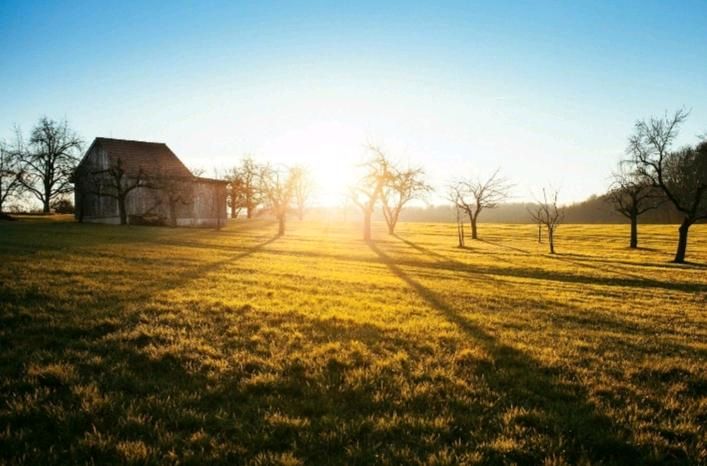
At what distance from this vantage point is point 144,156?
52406mm

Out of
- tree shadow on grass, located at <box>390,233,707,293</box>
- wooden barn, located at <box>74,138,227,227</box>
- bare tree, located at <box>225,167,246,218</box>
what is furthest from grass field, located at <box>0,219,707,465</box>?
bare tree, located at <box>225,167,246,218</box>

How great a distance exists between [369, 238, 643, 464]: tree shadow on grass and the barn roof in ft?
163

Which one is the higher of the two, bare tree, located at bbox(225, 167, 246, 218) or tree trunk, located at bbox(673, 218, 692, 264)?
bare tree, located at bbox(225, 167, 246, 218)

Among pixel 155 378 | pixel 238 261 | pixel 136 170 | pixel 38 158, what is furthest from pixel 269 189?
pixel 155 378

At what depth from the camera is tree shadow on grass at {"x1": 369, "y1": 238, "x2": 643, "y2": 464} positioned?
4.81 m

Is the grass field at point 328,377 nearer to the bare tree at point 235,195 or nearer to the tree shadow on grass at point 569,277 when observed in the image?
the tree shadow on grass at point 569,277

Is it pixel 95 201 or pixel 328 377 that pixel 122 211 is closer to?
pixel 95 201

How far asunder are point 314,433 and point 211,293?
8263 mm

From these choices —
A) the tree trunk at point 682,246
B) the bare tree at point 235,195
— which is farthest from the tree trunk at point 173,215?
the tree trunk at point 682,246

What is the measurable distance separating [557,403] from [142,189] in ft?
168

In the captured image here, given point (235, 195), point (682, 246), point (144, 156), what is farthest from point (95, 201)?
point (682, 246)

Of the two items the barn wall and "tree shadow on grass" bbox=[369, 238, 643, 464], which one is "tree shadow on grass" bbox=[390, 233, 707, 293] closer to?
"tree shadow on grass" bbox=[369, 238, 643, 464]

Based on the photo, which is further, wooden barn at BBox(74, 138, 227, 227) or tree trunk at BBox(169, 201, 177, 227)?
tree trunk at BBox(169, 201, 177, 227)

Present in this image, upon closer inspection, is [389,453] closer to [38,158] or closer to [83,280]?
[83,280]
